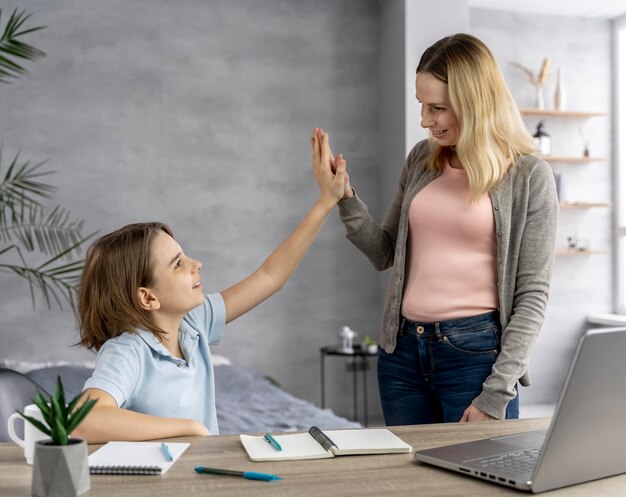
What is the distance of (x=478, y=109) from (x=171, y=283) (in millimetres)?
762

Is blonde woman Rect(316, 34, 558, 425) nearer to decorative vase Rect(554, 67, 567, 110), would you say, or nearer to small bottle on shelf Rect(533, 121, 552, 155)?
small bottle on shelf Rect(533, 121, 552, 155)

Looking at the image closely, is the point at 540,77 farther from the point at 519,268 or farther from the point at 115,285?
the point at 115,285

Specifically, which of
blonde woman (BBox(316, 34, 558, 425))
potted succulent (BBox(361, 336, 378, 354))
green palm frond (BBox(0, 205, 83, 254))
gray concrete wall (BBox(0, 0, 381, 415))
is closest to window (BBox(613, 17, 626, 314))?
gray concrete wall (BBox(0, 0, 381, 415))

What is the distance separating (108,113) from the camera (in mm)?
4484

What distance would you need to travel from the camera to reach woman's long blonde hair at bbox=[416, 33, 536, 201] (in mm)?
1682

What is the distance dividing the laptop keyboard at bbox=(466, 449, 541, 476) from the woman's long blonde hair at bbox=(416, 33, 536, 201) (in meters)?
0.72

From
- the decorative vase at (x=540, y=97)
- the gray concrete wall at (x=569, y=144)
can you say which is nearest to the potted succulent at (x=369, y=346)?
the gray concrete wall at (x=569, y=144)

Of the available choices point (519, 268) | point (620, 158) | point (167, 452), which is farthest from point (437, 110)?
point (620, 158)

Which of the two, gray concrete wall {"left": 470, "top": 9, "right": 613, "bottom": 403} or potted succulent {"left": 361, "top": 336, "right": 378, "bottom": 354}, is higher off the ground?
gray concrete wall {"left": 470, "top": 9, "right": 613, "bottom": 403}

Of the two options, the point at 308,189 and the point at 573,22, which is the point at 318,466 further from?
the point at 573,22

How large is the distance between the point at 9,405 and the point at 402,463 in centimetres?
81

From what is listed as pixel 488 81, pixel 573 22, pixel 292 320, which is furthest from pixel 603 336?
pixel 573 22

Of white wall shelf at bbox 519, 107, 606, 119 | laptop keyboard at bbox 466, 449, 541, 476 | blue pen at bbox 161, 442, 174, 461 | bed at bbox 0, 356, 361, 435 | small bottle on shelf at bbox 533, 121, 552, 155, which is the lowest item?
bed at bbox 0, 356, 361, 435

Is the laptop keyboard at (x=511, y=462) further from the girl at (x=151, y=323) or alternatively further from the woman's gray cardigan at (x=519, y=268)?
the girl at (x=151, y=323)
